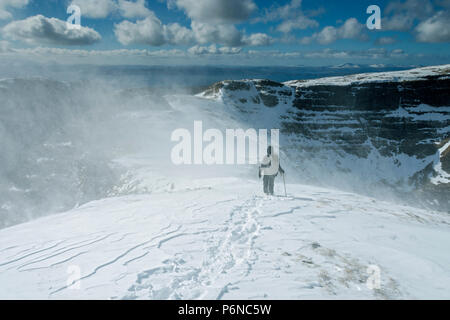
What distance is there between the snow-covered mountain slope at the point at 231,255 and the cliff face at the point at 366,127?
197ft

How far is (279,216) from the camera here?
9664 millimetres

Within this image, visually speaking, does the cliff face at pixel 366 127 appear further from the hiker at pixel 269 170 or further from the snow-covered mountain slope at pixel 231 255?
the snow-covered mountain slope at pixel 231 255

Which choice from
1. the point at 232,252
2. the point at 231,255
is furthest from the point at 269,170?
the point at 231,255

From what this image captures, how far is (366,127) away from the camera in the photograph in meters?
101

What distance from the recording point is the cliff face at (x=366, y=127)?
76.6m

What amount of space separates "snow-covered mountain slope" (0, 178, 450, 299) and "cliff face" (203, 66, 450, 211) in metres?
59.9

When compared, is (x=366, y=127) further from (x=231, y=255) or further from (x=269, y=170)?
(x=231, y=255)

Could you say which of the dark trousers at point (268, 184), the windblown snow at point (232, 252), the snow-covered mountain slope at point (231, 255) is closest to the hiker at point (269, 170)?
the dark trousers at point (268, 184)

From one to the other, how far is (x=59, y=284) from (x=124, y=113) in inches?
2381

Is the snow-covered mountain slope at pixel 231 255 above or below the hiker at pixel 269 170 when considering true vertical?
below

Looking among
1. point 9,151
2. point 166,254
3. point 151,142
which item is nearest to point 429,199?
point 151,142

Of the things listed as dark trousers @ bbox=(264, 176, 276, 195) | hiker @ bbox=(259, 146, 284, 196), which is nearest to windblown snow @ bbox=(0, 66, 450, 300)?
dark trousers @ bbox=(264, 176, 276, 195)
